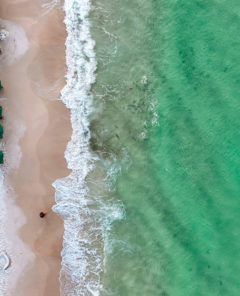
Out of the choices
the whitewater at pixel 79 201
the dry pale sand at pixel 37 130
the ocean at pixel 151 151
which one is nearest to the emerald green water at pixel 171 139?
the ocean at pixel 151 151

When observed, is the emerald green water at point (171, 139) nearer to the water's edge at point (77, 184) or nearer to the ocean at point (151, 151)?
the ocean at point (151, 151)

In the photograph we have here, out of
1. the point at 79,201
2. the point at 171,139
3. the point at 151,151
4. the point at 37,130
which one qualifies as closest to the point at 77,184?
the point at 79,201

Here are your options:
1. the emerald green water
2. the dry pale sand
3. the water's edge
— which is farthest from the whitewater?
the emerald green water

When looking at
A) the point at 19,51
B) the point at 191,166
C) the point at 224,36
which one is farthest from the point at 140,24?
the point at 191,166

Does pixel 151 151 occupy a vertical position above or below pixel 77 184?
above

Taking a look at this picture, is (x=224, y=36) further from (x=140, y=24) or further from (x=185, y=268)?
(x=185, y=268)

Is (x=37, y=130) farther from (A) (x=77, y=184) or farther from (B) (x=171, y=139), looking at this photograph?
(B) (x=171, y=139)
